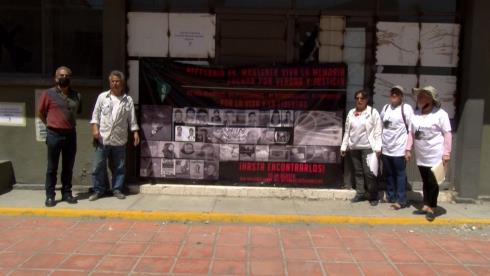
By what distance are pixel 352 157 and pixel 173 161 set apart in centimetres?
285

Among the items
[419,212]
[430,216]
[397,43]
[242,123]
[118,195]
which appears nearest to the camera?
[430,216]

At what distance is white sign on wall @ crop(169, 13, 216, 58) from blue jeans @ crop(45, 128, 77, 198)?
2.14m

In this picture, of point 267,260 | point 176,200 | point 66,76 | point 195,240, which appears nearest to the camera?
point 267,260

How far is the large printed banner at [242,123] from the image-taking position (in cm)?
825

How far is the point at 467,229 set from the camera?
273 inches

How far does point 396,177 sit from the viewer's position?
25.6 ft

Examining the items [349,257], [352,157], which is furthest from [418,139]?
[349,257]

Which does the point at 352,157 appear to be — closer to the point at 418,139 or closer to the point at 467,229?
the point at 418,139

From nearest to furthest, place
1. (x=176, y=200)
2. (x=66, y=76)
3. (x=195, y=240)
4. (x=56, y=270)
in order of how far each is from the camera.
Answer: (x=56, y=270) → (x=195, y=240) → (x=66, y=76) → (x=176, y=200)

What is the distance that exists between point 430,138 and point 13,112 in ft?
21.0

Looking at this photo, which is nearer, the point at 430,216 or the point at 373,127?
the point at 430,216

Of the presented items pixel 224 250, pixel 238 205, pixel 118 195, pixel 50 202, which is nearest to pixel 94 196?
pixel 118 195

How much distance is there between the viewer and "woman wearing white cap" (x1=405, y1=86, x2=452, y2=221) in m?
7.05

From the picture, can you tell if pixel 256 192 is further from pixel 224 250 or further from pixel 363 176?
pixel 224 250
